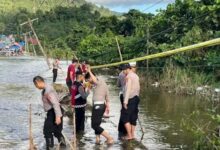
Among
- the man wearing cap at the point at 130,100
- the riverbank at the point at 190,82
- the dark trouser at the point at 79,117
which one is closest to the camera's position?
the man wearing cap at the point at 130,100

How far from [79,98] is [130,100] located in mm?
1544

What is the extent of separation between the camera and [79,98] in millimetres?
12266

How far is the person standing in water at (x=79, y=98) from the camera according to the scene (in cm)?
Result: 1197

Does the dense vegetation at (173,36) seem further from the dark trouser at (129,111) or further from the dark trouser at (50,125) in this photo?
the dark trouser at (50,125)

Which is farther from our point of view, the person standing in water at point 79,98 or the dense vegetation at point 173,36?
the dense vegetation at point 173,36

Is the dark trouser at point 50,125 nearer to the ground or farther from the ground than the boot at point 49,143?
farther from the ground

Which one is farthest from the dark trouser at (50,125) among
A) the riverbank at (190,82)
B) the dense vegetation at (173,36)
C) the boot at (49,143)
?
the dense vegetation at (173,36)

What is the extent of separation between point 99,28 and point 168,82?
33.5 meters

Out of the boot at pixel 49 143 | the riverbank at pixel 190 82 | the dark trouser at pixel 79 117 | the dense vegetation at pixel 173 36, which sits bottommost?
the boot at pixel 49 143

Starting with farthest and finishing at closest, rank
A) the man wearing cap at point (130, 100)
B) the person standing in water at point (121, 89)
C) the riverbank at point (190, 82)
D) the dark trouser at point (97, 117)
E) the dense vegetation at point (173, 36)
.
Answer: the dense vegetation at point (173, 36) < the riverbank at point (190, 82) < the person standing in water at point (121, 89) < the man wearing cap at point (130, 100) < the dark trouser at point (97, 117)

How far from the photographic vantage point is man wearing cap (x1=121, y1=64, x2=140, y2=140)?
11.1m

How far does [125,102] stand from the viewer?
1102 centimetres

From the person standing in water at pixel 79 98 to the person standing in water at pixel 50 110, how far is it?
6.68 ft

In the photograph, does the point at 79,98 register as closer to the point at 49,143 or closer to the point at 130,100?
the point at 130,100
